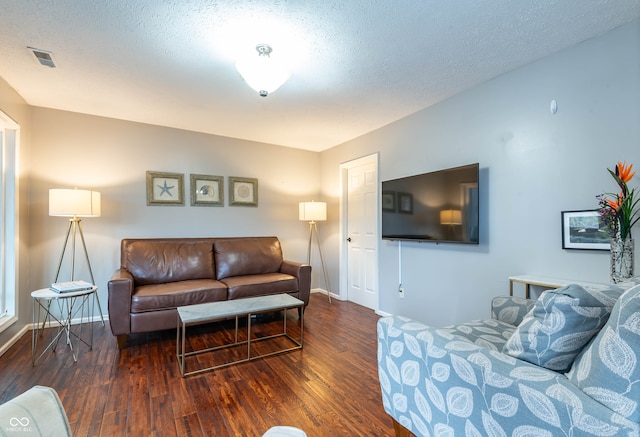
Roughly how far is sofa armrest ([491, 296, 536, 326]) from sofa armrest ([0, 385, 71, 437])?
7.24ft

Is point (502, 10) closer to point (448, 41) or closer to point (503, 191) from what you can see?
point (448, 41)

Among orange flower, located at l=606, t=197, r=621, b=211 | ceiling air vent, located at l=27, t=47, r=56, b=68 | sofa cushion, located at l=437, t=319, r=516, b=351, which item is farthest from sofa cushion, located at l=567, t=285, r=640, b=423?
ceiling air vent, located at l=27, t=47, r=56, b=68

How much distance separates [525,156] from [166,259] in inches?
146

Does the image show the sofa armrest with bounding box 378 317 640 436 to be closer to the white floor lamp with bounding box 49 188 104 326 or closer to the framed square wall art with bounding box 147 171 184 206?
the white floor lamp with bounding box 49 188 104 326

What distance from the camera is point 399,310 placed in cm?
353

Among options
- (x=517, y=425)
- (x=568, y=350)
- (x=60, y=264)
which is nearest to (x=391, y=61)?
(x=568, y=350)

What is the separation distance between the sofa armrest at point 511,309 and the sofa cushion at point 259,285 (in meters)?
2.18

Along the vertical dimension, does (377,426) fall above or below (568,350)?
below

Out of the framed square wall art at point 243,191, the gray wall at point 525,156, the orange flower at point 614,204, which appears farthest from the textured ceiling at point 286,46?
the framed square wall art at point 243,191

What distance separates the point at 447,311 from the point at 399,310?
2.20 ft

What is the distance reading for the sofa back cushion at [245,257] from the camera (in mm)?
3814

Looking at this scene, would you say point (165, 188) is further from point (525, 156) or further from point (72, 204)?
point (525, 156)

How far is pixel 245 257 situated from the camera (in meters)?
3.93

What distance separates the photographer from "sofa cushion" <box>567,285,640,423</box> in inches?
33.1
